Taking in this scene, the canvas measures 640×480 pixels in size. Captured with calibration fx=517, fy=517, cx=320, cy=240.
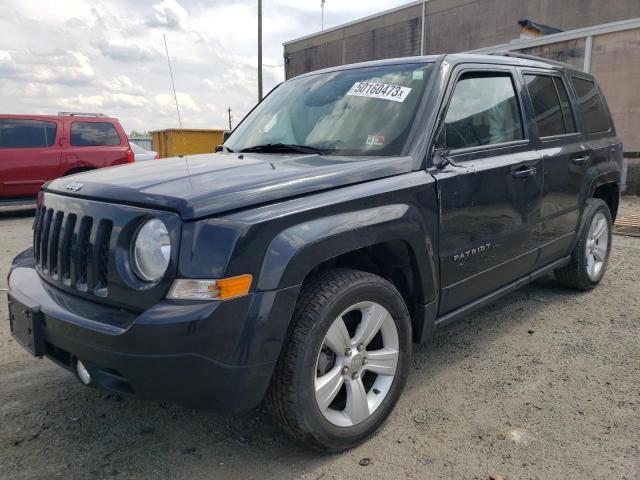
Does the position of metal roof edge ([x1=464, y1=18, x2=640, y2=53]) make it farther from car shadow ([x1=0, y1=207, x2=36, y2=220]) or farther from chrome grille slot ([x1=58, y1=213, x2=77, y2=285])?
chrome grille slot ([x1=58, y1=213, x2=77, y2=285])

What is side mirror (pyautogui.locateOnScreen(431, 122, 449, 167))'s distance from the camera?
2750mm

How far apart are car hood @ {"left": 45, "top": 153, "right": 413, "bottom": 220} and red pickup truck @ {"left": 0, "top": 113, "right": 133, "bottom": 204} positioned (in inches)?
316

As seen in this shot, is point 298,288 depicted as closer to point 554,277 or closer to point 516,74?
point 516,74

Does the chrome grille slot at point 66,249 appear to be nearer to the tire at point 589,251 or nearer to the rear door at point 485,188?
the rear door at point 485,188

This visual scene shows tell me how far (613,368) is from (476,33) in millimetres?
29954

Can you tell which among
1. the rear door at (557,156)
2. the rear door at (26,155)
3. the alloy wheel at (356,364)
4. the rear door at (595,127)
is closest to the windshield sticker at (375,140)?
the alloy wheel at (356,364)

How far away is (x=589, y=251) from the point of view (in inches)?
180

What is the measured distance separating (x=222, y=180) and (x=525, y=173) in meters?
2.07

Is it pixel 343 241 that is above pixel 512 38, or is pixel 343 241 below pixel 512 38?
below

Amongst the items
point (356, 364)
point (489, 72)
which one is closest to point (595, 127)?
point (489, 72)

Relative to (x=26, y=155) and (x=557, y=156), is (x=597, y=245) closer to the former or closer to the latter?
(x=557, y=156)

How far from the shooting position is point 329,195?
7.41 ft

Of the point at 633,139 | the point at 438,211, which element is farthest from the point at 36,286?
the point at 633,139

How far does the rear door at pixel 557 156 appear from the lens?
3627 mm
